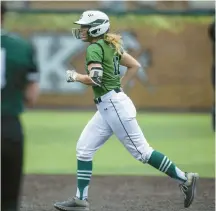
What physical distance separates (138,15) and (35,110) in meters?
4.14

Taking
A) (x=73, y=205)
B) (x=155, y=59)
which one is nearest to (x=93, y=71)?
(x=73, y=205)

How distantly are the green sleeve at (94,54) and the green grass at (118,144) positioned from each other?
11.3 feet

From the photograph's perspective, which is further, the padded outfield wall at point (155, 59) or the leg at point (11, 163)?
the padded outfield wall at point (155, 59)

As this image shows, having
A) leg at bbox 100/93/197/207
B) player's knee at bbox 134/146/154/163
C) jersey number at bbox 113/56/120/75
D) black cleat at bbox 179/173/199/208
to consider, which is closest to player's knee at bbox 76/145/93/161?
leg at bbox 100/93/197/207

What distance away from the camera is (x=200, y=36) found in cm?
2180

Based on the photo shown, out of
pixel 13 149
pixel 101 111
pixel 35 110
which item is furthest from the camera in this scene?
pixel 35 110

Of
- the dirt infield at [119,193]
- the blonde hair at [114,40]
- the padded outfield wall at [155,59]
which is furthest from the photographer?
the padded outfield wall at [155,59]

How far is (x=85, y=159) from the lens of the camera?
282 inches

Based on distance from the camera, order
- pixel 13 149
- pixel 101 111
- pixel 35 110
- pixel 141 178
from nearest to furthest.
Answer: pixel 13 149
pixel 101 111
pixel 141 178
pixel 35 110

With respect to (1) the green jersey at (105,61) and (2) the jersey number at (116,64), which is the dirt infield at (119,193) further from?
(2) the jersey number at (116,64)

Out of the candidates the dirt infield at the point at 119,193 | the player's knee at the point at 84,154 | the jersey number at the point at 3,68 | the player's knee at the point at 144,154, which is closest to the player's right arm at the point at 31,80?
the jersey number at the point at 3,68

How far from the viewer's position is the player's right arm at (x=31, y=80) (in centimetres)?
479

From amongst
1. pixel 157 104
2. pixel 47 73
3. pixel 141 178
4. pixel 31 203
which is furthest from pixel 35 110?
pixel 31 203

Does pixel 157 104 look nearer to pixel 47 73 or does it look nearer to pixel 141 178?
pixel 47 73
